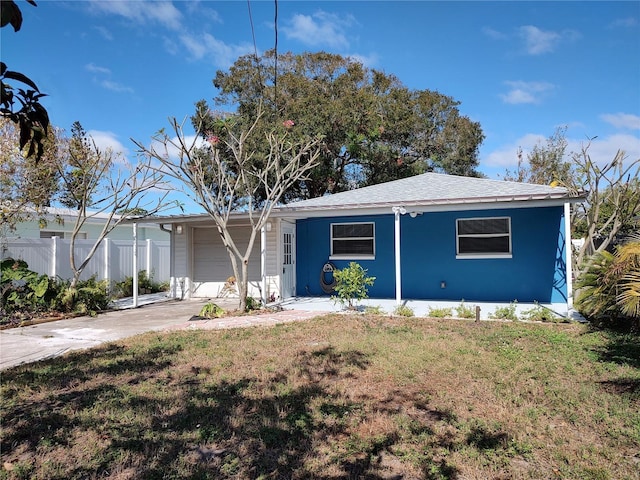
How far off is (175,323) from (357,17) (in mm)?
8655

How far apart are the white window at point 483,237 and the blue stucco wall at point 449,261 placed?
0.44 feet

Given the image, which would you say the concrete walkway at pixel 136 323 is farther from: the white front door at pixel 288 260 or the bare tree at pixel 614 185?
the bare tree at pixel 614 185

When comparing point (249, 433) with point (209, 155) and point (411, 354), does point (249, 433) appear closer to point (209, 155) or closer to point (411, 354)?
point (411, 354)

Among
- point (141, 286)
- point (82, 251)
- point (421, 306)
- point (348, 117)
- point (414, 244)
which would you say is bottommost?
point (421, 306)

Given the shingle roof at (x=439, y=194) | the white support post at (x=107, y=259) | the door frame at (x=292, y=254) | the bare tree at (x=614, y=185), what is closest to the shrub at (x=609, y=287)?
the shingle roof at (x=439, y=194)

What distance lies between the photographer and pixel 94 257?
42.9ft

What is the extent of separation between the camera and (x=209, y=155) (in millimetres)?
18703

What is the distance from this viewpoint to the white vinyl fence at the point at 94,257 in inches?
437

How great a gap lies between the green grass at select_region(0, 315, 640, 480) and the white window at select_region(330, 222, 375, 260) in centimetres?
561

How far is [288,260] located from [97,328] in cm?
545

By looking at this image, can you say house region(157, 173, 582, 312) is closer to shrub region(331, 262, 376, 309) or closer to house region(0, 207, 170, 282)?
shrub region(331, 262, 376, 309)

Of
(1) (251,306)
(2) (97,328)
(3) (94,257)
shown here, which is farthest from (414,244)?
(3) (94,257)

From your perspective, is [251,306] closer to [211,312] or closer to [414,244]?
[211,312]

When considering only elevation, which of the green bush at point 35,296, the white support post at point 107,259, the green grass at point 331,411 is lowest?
the green grass at point 331,411
